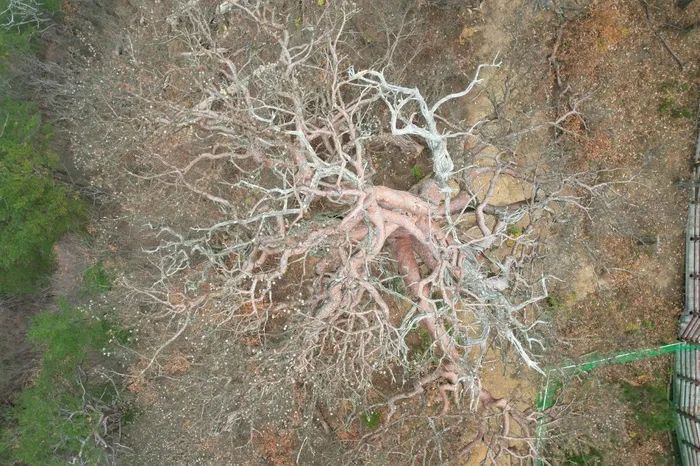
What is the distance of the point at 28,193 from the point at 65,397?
4.34 m

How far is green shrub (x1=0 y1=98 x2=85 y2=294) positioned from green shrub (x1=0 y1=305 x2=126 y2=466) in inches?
65.0

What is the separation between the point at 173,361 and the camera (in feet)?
32.1

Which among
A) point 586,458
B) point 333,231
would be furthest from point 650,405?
point 333,231

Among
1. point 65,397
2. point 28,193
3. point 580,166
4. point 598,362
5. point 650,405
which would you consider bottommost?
point 650,405

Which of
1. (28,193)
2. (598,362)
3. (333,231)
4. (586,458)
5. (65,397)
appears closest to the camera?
(333,231)

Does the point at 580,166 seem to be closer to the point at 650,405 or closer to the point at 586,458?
the point at 650,405

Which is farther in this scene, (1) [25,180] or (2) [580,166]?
(1) [25,180]

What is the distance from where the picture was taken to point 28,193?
426 inches

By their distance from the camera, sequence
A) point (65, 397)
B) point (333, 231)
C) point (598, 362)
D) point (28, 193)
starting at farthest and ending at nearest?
point (65, 397)
point (28, 193)
point (598, 362)
point (333, 231)

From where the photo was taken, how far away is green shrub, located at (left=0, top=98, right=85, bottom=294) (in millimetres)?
10633

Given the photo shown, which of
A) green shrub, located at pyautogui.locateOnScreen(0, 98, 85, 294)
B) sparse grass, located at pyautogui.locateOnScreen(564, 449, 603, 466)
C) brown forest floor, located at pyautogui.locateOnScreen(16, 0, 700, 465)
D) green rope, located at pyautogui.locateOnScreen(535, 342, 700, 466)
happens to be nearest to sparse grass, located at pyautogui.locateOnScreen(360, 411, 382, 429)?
brown forest floor, located at pyautogui.locateOnScreen(16, 0, 700, 465)

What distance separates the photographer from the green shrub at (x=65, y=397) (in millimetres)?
10617

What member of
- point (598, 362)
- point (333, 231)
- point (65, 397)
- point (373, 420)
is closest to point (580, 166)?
point (598, 362)

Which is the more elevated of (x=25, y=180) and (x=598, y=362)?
(x=25, y=180)
